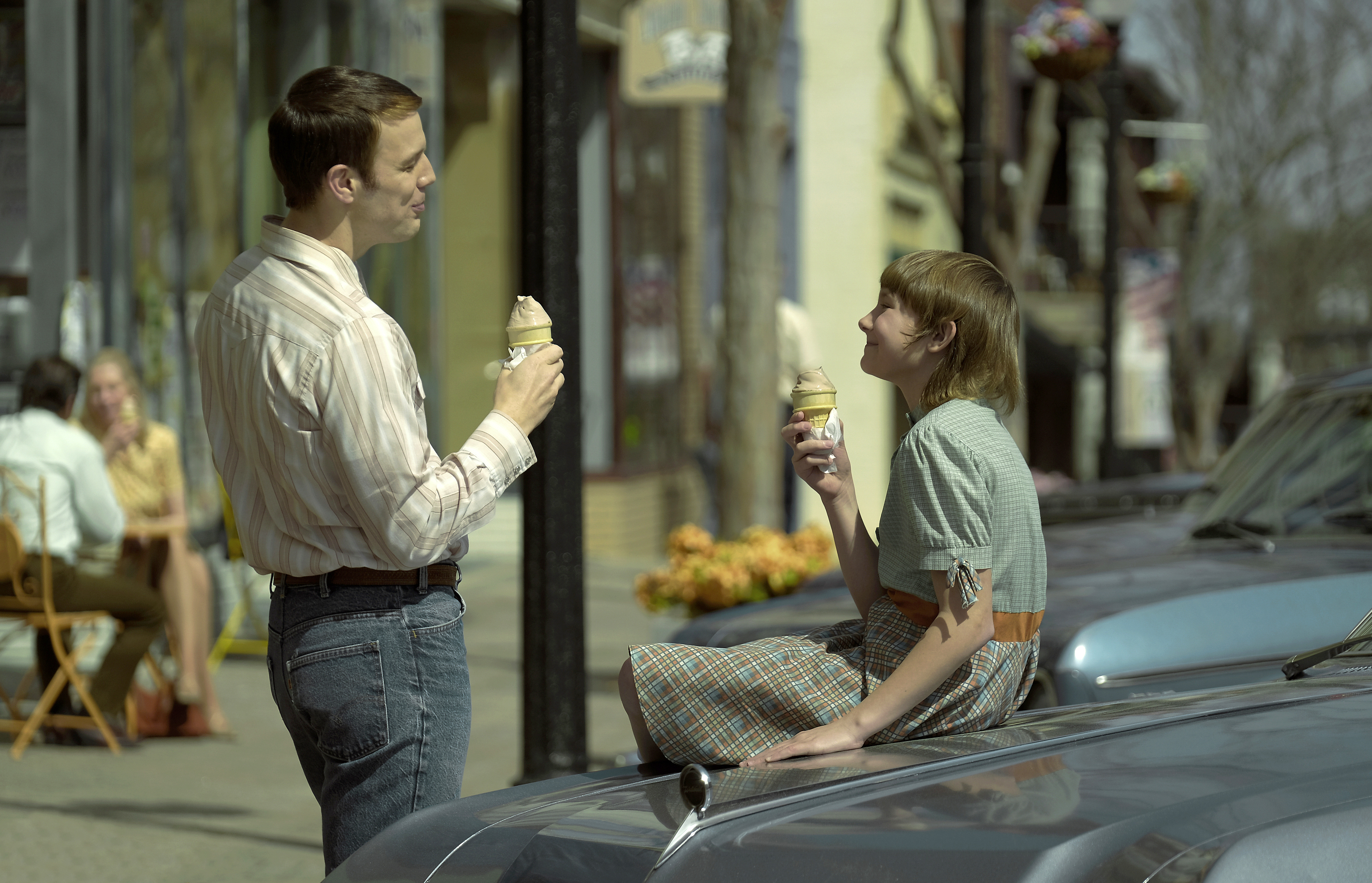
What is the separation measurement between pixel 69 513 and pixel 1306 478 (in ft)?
16.5

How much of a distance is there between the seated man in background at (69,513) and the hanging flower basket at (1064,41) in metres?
7.37

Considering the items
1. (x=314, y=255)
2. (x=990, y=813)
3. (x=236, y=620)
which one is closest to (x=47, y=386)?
(x=236, y=620)

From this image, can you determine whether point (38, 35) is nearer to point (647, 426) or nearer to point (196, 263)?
point (196, 263)

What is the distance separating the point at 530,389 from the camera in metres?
2.83

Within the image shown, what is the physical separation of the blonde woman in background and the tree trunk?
258 cm

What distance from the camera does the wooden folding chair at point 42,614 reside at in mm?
6797

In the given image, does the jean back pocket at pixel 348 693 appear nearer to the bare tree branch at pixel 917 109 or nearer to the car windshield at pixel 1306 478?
the car windshield at pixel 1306 478

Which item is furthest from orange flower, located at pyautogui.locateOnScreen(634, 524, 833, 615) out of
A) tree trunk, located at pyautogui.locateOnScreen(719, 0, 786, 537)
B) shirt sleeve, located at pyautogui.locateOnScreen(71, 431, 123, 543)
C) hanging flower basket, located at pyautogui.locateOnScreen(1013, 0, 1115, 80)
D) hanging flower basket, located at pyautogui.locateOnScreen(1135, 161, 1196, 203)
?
hanging flower basket, located at pyautogui.locateOnScreen(1135, 161, 1196, 203)

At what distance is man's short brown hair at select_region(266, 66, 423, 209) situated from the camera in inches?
108

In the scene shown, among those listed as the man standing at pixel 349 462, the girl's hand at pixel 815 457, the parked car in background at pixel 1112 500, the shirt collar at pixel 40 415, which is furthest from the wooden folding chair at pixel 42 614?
the girl's hand at pixel 815 457

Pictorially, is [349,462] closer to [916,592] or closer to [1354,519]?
[916,592]

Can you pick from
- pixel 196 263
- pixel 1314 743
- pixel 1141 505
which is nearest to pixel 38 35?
pixel 196 263

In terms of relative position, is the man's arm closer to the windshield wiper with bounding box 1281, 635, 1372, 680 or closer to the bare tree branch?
the windshield wiper with bounding box 1281, 635, 1372, 680

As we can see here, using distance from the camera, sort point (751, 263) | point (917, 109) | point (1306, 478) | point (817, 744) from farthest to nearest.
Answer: point (917, 109) → point (751, 263) → point (1306, 478) → point (817, 744)
